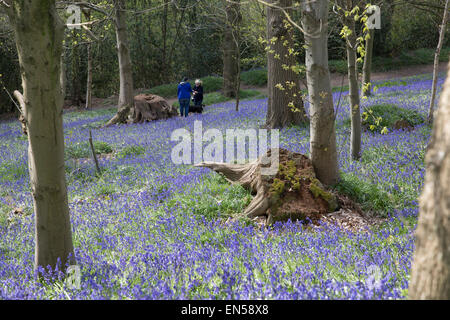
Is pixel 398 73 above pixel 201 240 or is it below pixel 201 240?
above

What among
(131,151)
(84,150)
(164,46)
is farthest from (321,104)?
(164,46)

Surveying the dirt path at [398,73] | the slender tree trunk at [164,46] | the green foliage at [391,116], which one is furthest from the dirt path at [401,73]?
the green foliage at [391,116]

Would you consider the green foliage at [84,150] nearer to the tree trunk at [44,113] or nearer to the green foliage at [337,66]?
the tree trunk at [44,113]

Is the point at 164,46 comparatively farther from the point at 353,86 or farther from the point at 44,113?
the point at 44,113

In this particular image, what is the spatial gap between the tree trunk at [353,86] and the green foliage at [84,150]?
24.3ft

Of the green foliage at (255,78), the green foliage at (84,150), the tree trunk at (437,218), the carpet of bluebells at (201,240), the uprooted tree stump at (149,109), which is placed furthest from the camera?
the green foliage at (255,78)

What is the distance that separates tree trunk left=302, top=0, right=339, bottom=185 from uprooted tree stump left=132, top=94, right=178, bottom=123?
41.8 feet

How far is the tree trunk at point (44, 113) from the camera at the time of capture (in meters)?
3.28

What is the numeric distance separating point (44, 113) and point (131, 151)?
811cm

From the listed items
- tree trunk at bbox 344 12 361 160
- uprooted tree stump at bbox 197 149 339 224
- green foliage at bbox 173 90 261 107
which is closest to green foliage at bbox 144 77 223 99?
green foliage at bbox 173 90 261 107

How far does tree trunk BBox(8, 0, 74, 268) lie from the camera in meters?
3.28

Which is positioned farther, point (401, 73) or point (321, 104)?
point (401, 73)

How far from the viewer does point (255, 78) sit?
3272 cm
